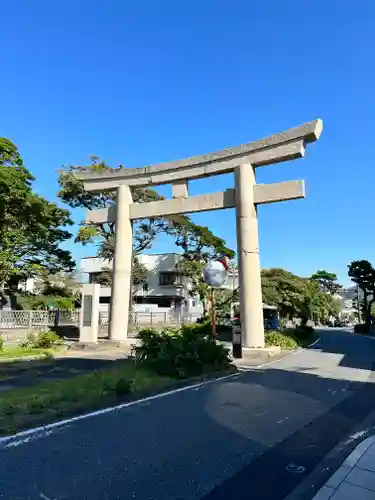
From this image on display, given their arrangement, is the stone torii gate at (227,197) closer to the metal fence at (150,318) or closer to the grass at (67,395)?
the grass at (67,395)

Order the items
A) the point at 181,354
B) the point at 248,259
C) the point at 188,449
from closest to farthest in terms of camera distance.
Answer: the point at 188,449 < the point at 181,354 < the point at 248,259

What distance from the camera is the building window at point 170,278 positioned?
49.3 metres

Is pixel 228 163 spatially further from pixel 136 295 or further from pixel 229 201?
pixel 136 295

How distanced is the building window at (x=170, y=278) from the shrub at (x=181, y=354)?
36.4 meters

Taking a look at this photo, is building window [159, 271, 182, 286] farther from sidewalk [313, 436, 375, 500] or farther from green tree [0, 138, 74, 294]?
sidewalk [313, 436, 375, 500]

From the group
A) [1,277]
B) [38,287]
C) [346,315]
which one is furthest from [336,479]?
[346,315]

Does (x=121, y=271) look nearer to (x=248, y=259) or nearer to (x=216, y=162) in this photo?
(x=248, y=259)

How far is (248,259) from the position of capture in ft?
53.5

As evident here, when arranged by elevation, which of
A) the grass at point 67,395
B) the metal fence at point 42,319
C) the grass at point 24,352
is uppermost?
the metal fence at point 42,319

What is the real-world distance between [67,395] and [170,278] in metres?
42.2

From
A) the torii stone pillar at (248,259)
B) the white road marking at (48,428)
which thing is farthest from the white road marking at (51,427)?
the torii stone pillar at (248,259)

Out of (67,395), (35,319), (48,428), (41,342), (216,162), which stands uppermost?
(216,162)

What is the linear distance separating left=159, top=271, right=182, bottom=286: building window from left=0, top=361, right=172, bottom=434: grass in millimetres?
38889

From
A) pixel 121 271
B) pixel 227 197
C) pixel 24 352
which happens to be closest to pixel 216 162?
pixel 227 197
